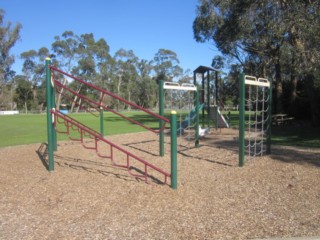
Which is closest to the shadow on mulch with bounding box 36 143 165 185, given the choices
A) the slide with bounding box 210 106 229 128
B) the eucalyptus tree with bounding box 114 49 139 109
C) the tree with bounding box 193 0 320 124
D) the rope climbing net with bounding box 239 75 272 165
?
the rope climbing net with bounding box 239 75 272 165

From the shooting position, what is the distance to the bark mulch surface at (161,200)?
412 centimetres

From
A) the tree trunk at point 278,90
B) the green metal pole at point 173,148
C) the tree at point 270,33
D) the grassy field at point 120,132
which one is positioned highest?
the tree at point 270,33

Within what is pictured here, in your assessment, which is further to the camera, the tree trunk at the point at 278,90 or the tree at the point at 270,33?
the tree trunk at the point at 278,90

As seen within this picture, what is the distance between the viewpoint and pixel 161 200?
5246mm

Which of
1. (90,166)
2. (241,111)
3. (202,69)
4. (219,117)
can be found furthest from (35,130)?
(241,111)

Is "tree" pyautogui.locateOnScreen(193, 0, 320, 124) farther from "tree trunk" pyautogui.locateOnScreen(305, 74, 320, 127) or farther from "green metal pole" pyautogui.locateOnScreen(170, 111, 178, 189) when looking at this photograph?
"green metal pole" pyautogui.locateOnScreen(170, 111, 178, 189)

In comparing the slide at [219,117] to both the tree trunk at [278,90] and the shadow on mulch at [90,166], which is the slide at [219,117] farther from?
the shadow on mulch at [90,166]

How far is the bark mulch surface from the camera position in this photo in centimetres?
412

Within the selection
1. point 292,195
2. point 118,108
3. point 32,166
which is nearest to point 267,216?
point 292,195

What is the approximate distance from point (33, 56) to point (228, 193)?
262 ft

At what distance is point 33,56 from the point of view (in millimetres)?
78125

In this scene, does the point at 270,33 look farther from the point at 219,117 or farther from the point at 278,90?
the point at 278,90

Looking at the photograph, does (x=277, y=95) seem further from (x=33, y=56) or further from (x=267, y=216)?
(x=33, y=56)

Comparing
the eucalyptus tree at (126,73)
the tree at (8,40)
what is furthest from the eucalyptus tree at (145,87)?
the tree at (8,40)
